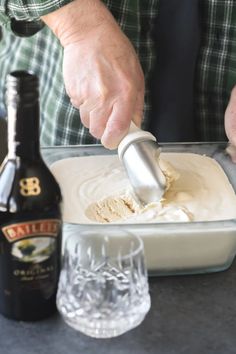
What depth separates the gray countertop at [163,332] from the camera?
32.2 inches

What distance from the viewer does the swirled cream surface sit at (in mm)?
990

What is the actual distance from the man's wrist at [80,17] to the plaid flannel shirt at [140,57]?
8 cm

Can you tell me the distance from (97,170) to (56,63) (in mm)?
286

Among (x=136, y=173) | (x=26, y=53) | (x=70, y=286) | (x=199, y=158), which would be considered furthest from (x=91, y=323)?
(x=26, y=53)

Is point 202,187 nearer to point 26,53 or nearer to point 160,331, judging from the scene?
point 160,331

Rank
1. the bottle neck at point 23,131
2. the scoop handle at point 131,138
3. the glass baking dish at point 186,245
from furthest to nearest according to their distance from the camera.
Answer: the scoop handle at point 131,138 → the glass baking dish at point 186,245 → the bottle neck at point 23,131

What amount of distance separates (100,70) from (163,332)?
40cm

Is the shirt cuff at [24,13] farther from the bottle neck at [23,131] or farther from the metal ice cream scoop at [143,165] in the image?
the bottle neck at [23,131]

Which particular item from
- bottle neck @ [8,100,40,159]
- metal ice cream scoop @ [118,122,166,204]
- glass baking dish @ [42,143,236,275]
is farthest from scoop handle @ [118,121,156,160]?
bottle neck @ [8,100,40,159]

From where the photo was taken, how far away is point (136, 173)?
1.01 meters

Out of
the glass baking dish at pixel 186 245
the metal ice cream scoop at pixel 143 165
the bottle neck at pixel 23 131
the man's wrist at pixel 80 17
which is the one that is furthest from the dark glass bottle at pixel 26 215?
the man's wrist at pixel 80 17

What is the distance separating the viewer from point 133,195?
40.9 inches

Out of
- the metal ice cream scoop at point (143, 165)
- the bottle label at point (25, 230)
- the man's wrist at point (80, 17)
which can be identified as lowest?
the metal ice cream scoop at point (143, 165)

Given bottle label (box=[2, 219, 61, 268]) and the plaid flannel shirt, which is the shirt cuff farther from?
bottle label (box=[2, 219, 61, 268])
